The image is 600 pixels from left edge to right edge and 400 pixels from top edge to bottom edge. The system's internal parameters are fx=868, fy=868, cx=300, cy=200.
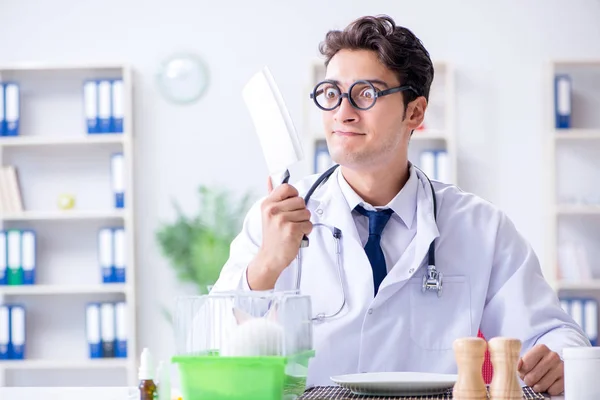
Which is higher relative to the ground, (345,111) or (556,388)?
(345,111)

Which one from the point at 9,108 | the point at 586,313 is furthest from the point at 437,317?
the point at 9,108

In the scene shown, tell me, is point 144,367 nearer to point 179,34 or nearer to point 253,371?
point 253,371

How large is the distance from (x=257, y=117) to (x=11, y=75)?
375cm

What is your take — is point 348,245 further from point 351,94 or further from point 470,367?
point 470,367

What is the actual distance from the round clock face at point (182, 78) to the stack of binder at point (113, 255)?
83 cm

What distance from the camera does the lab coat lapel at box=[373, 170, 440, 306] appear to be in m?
1.94

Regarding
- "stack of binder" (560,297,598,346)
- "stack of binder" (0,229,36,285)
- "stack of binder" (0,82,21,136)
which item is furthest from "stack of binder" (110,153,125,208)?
"stack of binder" (560,297,598,346)

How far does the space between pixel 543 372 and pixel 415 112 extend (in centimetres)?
85

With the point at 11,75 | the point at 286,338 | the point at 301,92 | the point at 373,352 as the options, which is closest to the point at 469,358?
the point at 286,338

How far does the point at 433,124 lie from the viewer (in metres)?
4.74

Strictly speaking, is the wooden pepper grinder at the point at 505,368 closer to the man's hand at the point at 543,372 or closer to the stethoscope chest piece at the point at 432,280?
the man's hand at the point at 543,372

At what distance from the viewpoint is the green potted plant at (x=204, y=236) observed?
4.63 m

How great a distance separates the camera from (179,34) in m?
4.91

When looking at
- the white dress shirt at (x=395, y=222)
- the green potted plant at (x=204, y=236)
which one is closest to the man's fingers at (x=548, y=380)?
the white dress shirt at (x=395, y=222)
